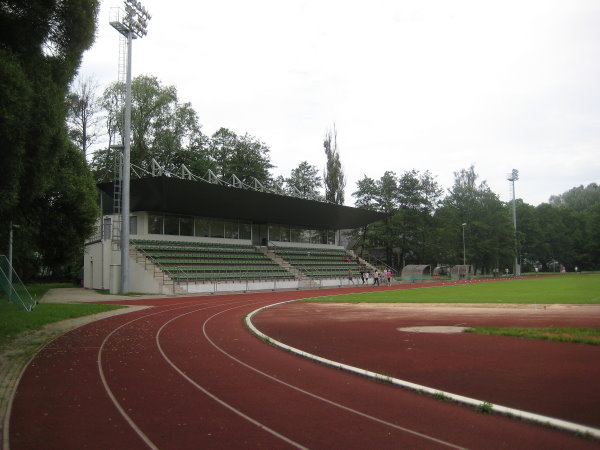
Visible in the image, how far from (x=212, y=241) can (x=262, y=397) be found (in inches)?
1477

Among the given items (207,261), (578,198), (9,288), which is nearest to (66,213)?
(9,288)

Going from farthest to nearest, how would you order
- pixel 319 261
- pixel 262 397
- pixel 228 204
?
1. pixel 319 261
2. pixel 228 204
3. pixel 262 397

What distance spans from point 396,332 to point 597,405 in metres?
7.45

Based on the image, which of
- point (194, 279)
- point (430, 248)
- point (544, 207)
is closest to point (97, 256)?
point (194, 279)

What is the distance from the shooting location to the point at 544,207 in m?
88.4

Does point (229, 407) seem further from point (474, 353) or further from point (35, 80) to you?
point (35, 80)

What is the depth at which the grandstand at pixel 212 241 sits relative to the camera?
112 feet

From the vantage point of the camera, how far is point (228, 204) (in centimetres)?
4116

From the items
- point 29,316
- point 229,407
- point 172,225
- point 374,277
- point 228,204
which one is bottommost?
point 229,407

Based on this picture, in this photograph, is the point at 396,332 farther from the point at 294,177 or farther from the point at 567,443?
the point at 294,177

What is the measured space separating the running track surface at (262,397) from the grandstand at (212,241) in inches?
853

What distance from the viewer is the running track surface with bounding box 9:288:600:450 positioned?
5555 millimetres

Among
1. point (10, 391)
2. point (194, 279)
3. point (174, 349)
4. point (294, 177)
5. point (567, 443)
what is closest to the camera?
point (567, 443)

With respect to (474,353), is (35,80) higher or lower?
higher
